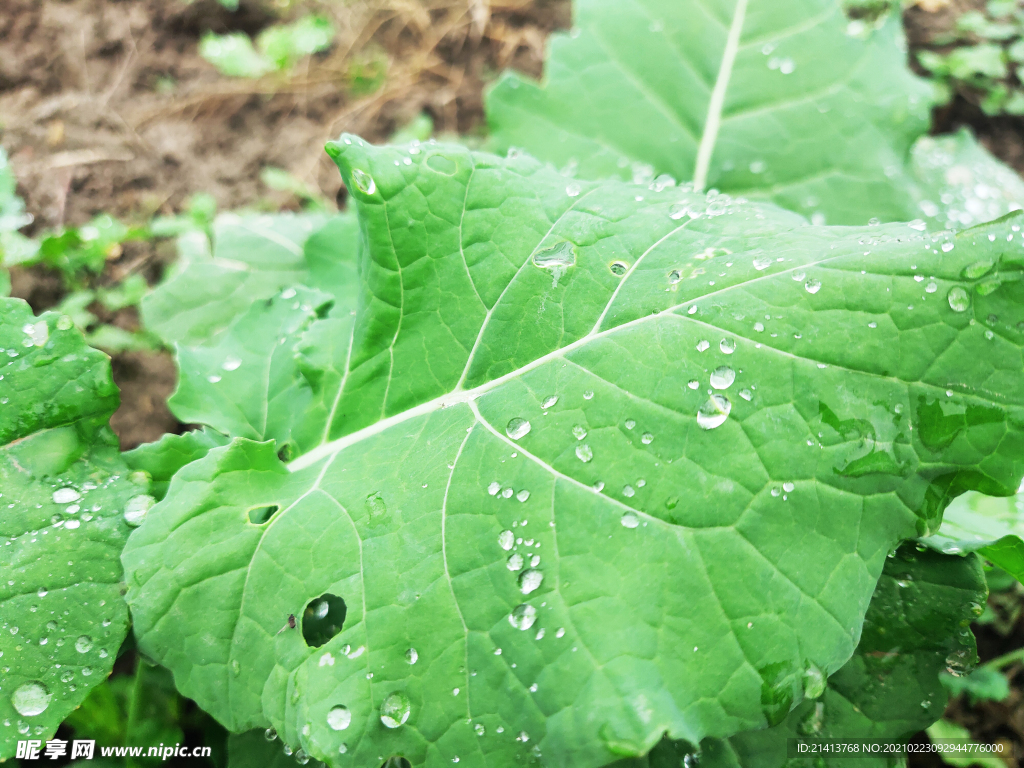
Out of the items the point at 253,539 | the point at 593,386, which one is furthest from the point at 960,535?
the point at 253,539

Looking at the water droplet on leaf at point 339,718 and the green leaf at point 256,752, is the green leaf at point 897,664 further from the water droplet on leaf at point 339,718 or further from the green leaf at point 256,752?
the green leaf at point 256,752

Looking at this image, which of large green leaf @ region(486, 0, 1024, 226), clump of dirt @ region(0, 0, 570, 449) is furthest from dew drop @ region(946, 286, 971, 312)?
clump of dirt @ region(0, 0, 570, 449)

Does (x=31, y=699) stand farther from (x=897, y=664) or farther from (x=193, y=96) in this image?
(x=193, y=96)

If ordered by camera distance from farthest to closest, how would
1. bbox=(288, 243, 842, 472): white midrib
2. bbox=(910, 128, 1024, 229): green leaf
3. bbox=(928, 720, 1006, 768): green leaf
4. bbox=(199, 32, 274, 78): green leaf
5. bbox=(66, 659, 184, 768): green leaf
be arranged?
bbox=(199, 32, 274, 78): green leaf < bbox=(910, 128, 1024, 229): green leaf < bbox=(928, 720, 1006, 768): green leaf < bbox=(66, 659, 184, 768): green leaf < bbox=(288, 243, 842, 472): white midrib

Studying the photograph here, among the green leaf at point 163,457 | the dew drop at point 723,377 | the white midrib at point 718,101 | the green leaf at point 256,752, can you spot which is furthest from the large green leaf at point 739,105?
the green leaf at point 256,752

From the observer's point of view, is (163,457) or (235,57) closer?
(163,457)

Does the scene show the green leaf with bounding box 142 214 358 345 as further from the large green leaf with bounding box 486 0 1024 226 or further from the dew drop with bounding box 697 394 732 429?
the dew drop with bounding box 697 394 732 429

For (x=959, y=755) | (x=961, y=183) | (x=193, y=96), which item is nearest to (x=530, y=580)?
(x=959, y=755)
